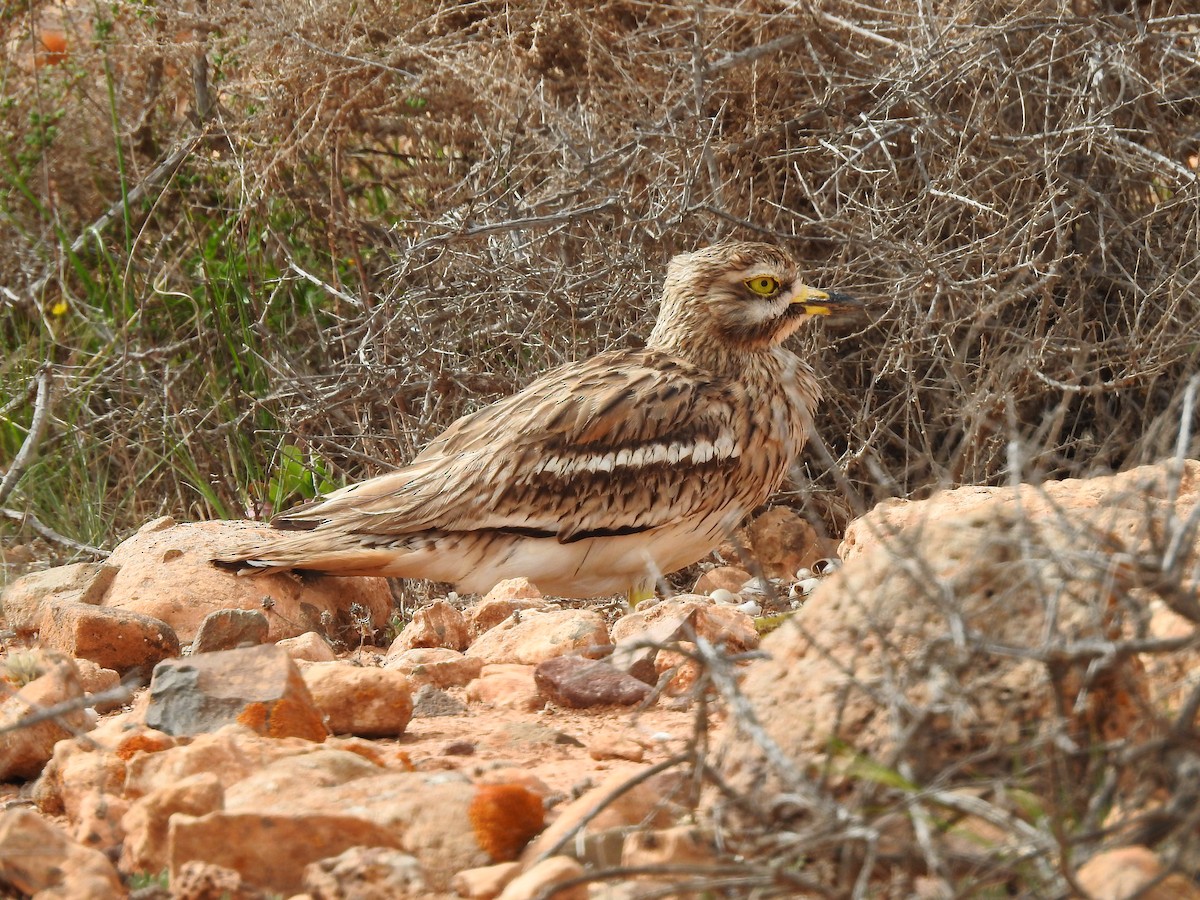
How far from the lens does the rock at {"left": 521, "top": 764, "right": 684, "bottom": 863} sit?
6.82 ft

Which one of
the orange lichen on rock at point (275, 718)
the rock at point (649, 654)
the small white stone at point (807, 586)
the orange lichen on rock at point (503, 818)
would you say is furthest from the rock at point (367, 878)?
the small white stone at point (807, 586)

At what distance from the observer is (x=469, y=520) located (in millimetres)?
4484

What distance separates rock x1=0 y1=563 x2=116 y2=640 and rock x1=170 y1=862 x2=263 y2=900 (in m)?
2.23

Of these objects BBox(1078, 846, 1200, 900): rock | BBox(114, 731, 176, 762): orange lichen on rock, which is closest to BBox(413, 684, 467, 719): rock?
BBox(114, 731, 176, 762): orange lichen on rock

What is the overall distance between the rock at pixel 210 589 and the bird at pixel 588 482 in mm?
62

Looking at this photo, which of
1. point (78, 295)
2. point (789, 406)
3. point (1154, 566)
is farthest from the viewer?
point (78, 295)

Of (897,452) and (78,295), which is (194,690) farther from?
(78,295)

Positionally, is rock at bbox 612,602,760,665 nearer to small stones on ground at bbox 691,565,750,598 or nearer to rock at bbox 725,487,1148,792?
rock at bbox 725,487,1148,792

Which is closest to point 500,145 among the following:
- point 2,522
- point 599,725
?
point 2,522

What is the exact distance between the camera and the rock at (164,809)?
87.8 inches

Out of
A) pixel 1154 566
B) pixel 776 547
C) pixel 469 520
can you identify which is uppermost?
pixel 1154 566

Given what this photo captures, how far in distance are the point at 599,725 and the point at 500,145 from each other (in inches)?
115

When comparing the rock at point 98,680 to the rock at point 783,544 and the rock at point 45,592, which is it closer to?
the rock at point 45,592

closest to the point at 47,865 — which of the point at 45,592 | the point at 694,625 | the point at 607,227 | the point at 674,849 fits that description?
the point at 674,849
